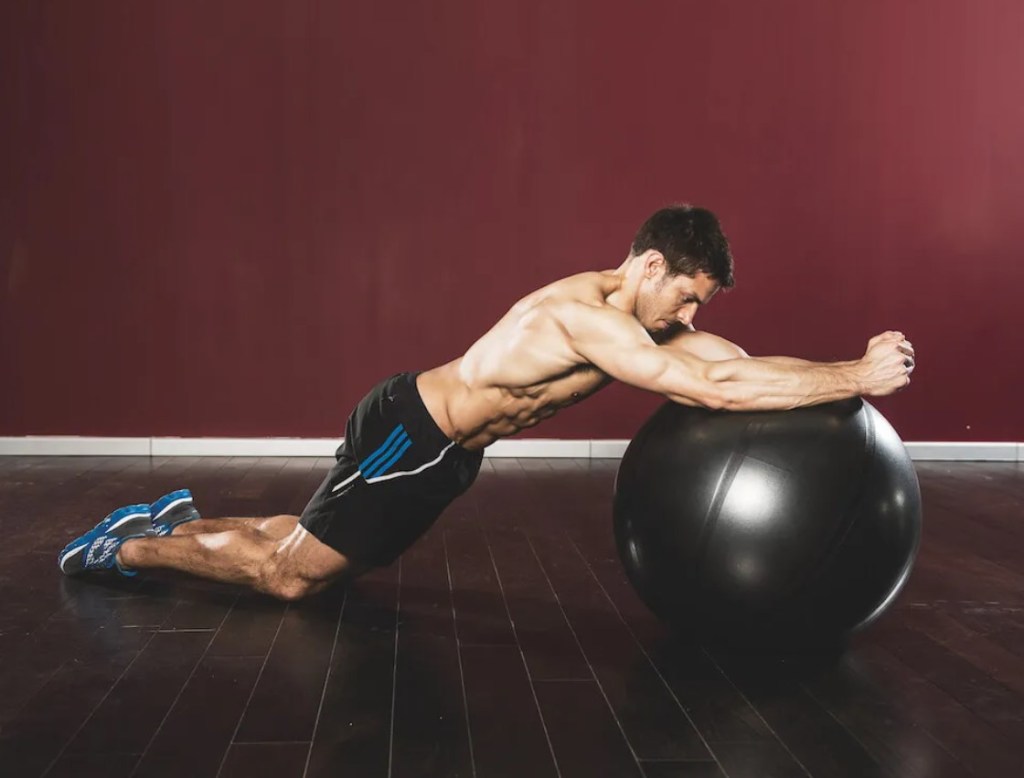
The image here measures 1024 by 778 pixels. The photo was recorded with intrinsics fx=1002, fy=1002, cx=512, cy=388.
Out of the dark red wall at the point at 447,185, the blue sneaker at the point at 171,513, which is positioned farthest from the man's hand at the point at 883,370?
the dark red wall at the point at 447,185

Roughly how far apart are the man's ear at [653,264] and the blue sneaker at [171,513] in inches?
64.1

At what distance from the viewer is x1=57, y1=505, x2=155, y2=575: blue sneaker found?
3004 mm

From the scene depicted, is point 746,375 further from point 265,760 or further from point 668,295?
point 265,760

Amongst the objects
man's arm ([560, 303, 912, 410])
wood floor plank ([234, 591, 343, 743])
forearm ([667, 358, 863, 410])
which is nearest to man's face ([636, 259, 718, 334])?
man's arm ([560, 303, 912, 410])

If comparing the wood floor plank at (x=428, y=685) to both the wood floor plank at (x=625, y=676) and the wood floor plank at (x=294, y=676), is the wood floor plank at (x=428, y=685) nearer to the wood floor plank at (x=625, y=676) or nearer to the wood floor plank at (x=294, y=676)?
the wood floor plank at (x=294, y=676)

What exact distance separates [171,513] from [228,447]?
89.2 inches

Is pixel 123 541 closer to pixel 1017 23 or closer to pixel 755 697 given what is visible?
pixel 755 697

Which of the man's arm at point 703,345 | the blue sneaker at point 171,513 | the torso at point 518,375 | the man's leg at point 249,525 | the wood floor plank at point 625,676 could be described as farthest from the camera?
the blue sneaker at point 171,513

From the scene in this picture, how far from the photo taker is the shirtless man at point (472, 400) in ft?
8.04

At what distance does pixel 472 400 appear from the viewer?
2707 mm

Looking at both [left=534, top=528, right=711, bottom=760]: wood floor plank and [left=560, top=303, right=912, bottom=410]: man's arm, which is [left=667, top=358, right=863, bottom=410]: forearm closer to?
[left=560, top=303, right=912, bottom=410]: man's arm

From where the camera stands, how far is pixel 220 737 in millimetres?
1930

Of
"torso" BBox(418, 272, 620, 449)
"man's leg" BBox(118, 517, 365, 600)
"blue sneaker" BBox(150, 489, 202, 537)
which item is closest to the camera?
"torso" BBox(418, 272, 620, 449)

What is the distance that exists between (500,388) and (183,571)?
1119 mm
